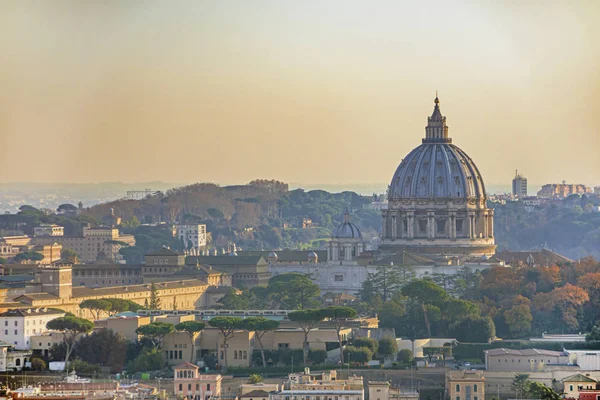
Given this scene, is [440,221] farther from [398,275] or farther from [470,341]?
[470,341]

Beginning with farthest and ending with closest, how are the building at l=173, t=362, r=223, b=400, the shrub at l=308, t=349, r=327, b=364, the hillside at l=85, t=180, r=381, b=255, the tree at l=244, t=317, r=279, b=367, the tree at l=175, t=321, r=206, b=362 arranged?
the hillside at l=85, t=180, r=381, b=255, the tree at l=244, t=317, r=279, b=367, the tree at l=175, t=321, r=206, b=362, the shrub at l=308, t=349, r=327, b=364, the building at l=173, t=362, r=223, b=400

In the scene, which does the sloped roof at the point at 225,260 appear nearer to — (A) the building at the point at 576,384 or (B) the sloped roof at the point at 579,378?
(B) the sloped roof at the point at 579,378

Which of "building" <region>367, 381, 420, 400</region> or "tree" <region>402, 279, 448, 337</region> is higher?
"tree" <region>402, 279, 448, 337</region>

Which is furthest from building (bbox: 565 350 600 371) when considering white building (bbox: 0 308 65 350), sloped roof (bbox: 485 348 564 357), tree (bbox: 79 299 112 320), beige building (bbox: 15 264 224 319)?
tree (bbox: 79 299 112 320)

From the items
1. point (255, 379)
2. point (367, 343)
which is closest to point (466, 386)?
point (255, 379)

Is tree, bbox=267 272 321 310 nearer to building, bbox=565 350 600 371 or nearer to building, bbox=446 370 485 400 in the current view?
building, bbox=565 350 600 371
